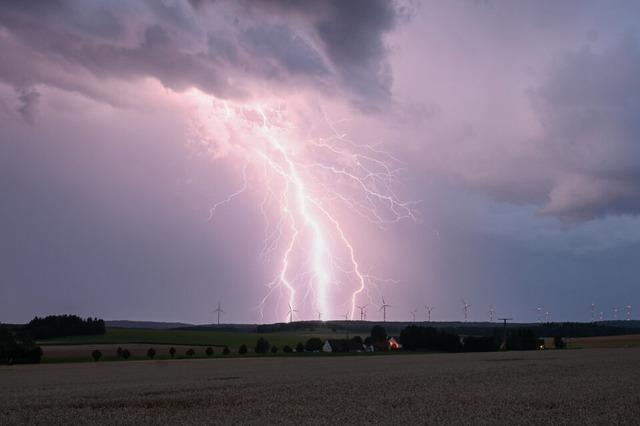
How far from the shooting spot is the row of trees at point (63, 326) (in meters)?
144

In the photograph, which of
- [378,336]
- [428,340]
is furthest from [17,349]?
[378,336]

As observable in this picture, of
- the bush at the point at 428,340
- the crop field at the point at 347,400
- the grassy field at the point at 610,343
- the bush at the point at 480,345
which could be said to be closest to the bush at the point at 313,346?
the bush at the point at 428,340

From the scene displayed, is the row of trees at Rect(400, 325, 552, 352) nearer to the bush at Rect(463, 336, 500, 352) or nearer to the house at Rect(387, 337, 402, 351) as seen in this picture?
the bush at Rect(463, 336, 500, 352)

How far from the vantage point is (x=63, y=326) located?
5807 inches

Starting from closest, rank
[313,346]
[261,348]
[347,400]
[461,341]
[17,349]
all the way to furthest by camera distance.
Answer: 1. [347,400]
2. [17,349]
3. [261,348]
4. [313,346]
5. [461,341]

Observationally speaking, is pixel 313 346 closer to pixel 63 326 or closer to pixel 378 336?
pixel 378 336

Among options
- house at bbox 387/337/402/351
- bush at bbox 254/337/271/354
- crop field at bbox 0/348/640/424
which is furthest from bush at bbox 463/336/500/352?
crop field at bbox 0/348/640/424

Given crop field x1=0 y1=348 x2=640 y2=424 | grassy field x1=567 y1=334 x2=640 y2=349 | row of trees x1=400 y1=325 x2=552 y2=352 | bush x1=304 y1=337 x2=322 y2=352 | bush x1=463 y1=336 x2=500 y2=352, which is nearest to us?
crop field x1=0 y1=348 x2=640 y2=424

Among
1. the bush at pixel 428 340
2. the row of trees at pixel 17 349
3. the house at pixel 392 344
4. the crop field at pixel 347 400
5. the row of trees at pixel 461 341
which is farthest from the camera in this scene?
the house at pixel 392 344

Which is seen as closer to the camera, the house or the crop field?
the crop field

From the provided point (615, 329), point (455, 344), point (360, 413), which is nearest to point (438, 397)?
point (360, 413)

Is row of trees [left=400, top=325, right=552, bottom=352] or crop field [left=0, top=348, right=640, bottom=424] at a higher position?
row of trees [left=400, top=325, right=552, bottom=352]

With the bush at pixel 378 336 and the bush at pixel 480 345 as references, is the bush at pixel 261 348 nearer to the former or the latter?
the bush at pixel 378 336

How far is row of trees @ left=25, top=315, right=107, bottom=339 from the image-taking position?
144375 millimetres
